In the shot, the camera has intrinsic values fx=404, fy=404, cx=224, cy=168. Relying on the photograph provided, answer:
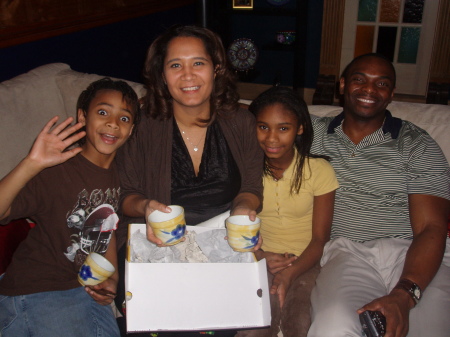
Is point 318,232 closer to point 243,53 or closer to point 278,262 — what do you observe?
point 278,262

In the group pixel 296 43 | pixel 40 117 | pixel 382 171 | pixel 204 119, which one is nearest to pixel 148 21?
pixel 296 43

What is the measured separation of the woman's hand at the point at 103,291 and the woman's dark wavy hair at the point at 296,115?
788 millimetres

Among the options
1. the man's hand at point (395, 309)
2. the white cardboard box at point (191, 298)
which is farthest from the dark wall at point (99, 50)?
the man's hand at point (395, 309)

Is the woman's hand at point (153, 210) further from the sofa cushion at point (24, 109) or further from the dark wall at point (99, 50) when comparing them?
the dark wall at point (99, 50)

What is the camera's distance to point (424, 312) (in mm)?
1454

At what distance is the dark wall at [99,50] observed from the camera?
8.07 feet

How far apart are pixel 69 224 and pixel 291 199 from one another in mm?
894

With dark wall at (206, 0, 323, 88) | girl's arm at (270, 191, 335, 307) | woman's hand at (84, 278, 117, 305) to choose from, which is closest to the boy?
woman's hand at (84, 278, 117, 305)

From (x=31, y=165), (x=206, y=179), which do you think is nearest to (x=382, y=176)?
(x=206, y=179)

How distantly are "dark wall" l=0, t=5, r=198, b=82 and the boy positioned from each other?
1130mm

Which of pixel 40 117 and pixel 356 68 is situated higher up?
pixel 356 68

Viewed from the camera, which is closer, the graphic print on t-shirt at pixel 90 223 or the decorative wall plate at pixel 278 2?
the graphic print on t-shirt at pixel 90 223

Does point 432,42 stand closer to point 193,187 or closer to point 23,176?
point 193,187

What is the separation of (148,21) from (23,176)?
2.93m
